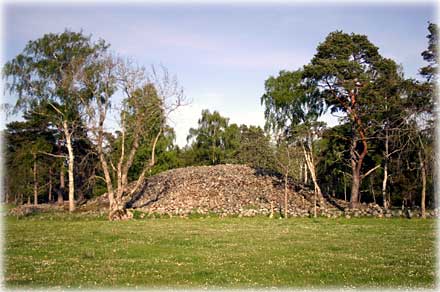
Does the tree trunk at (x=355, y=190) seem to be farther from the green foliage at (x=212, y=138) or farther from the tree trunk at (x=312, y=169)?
the green foliage at (x=212, y=138)

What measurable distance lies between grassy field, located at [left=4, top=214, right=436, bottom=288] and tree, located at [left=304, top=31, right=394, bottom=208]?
2016cm

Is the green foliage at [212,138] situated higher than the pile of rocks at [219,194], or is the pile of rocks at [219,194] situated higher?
the green foliage at [212,138]

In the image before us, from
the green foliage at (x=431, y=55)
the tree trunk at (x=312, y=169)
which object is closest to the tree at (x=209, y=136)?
the tree trunk at (x=312, y=169)

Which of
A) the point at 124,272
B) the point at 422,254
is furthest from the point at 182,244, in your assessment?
the point at 422,254

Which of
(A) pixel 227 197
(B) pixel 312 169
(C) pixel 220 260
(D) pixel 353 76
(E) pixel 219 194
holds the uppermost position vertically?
(D) pixel 353 76

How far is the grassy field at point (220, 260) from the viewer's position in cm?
1113

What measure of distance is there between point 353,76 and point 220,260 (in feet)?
94.8

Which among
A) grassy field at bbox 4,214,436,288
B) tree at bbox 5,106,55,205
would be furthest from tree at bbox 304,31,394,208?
tree at bbox 5,106,55,205

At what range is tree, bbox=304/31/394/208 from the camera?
38844 mm

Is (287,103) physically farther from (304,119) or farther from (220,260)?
(220,260)

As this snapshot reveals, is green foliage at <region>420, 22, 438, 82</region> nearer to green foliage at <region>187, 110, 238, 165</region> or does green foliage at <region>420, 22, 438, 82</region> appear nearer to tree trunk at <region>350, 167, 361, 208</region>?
tree trunk at <region>350, 167, 361, 208</region>

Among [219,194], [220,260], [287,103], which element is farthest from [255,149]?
[220,260]

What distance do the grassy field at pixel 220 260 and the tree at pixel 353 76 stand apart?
20.2m

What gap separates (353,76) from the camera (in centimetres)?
3884
